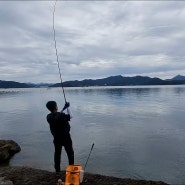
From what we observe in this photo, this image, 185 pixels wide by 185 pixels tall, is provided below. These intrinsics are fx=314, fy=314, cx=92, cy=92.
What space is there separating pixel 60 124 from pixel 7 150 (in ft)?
40.8

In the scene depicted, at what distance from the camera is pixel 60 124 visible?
31.8 ft

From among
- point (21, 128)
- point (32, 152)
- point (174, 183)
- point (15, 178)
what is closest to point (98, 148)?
point (32, 152)

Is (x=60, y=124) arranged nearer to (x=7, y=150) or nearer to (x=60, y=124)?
(x=60, y=124)

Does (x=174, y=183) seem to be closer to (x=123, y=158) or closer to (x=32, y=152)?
(x=123, y=158)

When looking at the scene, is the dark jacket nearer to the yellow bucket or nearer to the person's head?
the person's head

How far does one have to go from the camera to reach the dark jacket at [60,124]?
9.59 m

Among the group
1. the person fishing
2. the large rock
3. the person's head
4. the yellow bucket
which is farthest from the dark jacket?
the large rock

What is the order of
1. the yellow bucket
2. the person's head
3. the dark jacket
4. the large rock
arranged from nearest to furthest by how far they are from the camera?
the yellow bucket < the dark jacket < the person's head < the large rock

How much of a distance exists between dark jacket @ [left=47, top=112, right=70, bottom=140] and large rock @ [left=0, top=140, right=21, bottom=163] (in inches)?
431

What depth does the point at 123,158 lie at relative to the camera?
19.7 m

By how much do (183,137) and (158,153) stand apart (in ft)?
21.8

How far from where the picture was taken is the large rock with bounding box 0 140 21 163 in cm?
1965

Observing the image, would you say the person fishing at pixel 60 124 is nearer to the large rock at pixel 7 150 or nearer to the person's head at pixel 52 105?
the person's head at pixel 52 105

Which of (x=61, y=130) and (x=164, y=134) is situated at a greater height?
(x=61, y=130)
